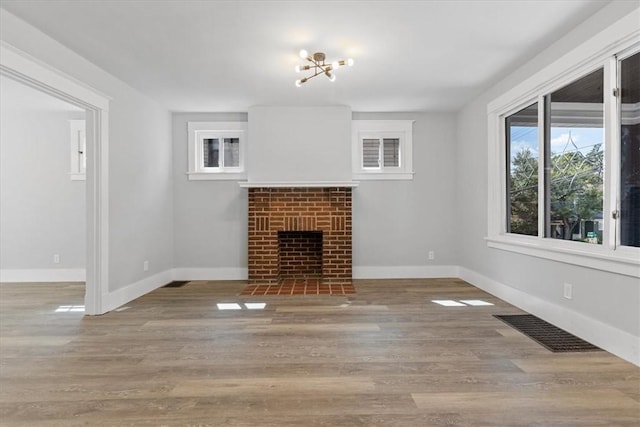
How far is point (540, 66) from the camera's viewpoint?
10.8 feet

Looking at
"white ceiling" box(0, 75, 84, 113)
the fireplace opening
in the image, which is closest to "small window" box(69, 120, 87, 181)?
"white ceiling" box(0, 75, 84, 113)

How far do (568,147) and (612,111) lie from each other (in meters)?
0.56

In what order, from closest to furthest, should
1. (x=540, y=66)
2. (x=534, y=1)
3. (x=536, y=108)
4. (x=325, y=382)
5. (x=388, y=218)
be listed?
(x=325, y=382) → (x=534, y=1) → (x=540, y=66) → (x=536, y=108) → (x=388, y=218)

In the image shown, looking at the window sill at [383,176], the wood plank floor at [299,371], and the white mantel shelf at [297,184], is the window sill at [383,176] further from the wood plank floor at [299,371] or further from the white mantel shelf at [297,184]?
the wood plank floor at [299,371]

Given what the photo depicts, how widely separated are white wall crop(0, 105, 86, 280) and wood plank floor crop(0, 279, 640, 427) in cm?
186

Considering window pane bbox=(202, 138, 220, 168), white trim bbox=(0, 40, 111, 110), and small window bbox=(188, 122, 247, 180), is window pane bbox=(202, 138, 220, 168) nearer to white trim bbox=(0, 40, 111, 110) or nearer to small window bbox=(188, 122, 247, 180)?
small window bbox=(188, 122, 247, 180)

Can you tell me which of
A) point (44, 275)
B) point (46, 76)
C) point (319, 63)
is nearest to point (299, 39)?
point (319, 63)

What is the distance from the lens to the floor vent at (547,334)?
2.59 meters

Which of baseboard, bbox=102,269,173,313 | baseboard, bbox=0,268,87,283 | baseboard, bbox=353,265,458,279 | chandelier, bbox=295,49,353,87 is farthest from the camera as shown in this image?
baseboard, bbox=353,265,458,279

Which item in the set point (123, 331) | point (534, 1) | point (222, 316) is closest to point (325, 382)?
point (222, 316)

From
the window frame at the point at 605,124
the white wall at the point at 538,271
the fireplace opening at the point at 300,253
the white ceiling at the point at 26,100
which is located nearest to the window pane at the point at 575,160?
the window frame at the point at 605,124

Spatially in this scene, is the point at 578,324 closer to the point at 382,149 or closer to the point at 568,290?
the point at 568,290

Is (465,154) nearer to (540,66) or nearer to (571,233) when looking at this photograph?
(540,66)

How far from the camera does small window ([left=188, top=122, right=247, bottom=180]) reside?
17.4 feet
